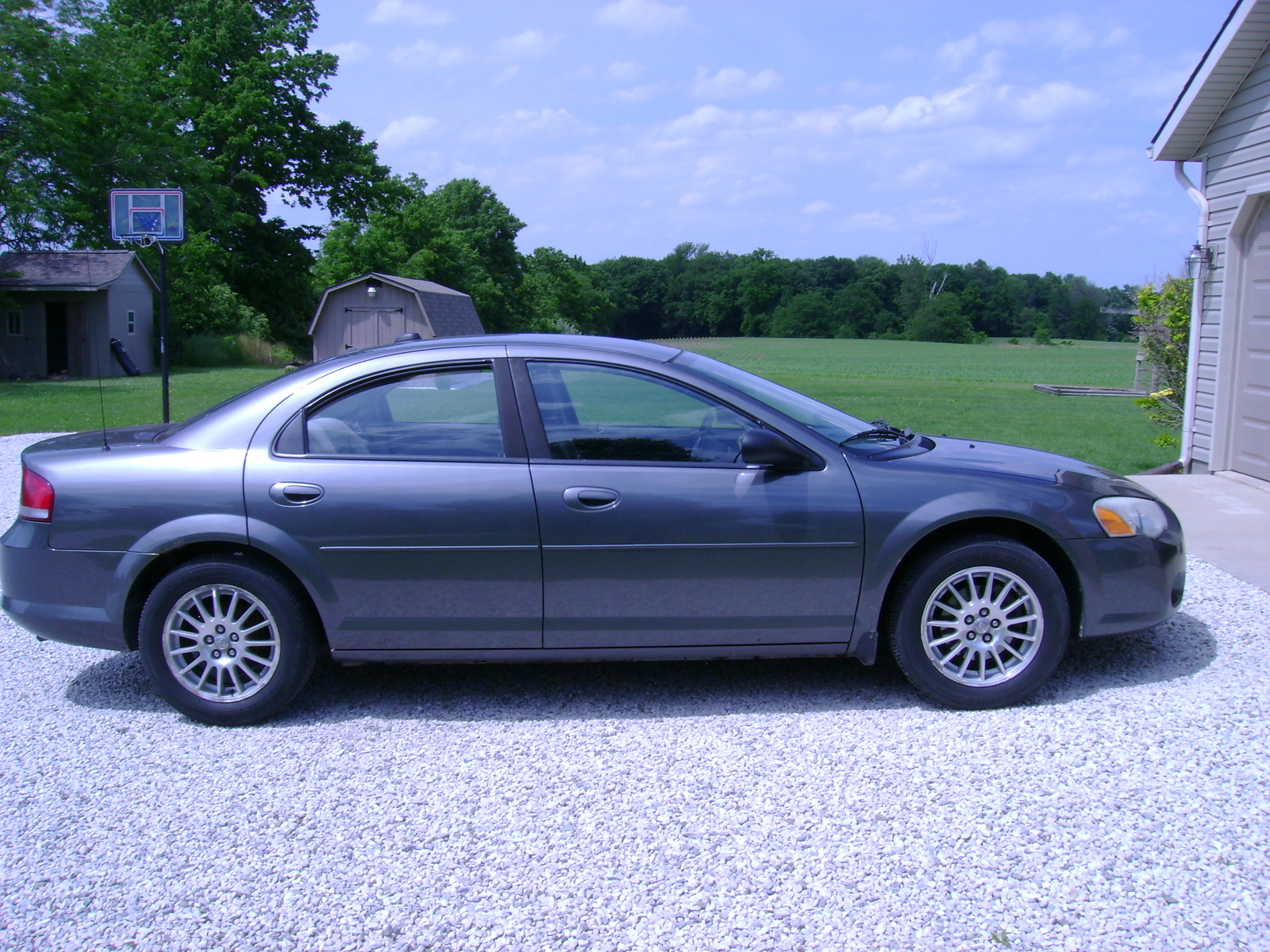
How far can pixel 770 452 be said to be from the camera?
4.20m

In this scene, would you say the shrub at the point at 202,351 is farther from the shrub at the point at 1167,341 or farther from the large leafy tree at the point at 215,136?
the shrub at the point at 1167,341

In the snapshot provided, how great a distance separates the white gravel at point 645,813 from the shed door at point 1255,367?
17.6 feet

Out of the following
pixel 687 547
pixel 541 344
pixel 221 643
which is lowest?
pixel 221 643

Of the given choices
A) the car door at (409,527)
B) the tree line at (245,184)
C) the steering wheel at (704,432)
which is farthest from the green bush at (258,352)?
the steering wheel at (704,432)

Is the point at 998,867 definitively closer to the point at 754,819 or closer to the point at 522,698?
the point at 754,819

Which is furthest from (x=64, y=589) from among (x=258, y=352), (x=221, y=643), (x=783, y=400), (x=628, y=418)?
(x=258, y=352)

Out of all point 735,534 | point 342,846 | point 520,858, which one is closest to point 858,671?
point 735,534

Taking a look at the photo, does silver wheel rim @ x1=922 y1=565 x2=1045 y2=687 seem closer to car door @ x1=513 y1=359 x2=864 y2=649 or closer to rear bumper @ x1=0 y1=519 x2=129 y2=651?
car door @ x1=513 y1=359 x2=864 y2=649

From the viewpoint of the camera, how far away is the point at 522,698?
4.64 m

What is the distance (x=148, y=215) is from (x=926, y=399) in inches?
817

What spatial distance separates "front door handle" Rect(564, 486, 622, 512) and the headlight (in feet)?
6.54

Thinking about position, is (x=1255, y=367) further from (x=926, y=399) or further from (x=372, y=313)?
(x=372, y=313)

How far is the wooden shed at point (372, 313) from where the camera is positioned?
37406 millimetres

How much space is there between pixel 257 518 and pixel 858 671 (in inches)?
107
